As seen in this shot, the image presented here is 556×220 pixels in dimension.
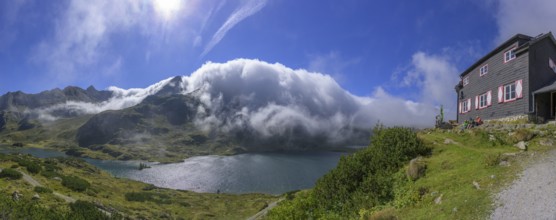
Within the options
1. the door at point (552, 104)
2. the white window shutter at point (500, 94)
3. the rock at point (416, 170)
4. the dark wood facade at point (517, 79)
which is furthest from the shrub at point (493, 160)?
the white window shutter at point (500, 94)

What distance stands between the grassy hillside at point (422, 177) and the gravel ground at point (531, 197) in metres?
0.44

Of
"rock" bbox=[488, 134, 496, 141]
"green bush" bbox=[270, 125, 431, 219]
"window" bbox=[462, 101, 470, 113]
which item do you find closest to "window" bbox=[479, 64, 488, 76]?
"window" bbox=[462, 101, 470, 113]

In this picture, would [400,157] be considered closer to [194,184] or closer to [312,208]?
[312,208]

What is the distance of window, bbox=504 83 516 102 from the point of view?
102ft

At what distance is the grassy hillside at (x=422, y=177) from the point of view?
1396cm

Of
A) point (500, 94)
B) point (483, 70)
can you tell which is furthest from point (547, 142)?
point (483, 70)

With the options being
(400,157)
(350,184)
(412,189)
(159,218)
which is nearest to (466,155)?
(400,157)

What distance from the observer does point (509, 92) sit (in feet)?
104

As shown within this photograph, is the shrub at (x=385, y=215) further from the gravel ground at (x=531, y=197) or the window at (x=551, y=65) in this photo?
the window at (x=551, y=65)

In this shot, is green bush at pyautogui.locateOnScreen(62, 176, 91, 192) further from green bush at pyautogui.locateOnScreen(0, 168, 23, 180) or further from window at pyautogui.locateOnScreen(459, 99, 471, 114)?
window at pyautogui.locateOnScreen(459, 99, 471, 114)

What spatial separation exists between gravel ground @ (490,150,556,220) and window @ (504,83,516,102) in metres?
19.3

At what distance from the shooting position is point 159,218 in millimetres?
65312

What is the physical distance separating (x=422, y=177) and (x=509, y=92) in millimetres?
20782

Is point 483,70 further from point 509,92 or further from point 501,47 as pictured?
point 509,92
